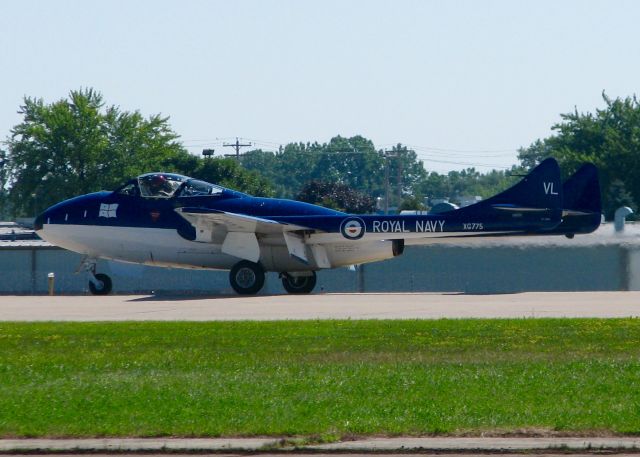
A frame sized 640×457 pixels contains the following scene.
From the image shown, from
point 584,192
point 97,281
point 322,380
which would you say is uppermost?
point 584,192

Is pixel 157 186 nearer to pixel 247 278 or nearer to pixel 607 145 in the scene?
pixel 247 278

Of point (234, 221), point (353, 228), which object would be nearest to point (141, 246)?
point (234, 221)

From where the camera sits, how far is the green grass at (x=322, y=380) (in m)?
11.2

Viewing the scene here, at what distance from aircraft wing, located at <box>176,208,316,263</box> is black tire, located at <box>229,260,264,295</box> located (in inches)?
10.7

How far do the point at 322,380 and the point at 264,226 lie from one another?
18.6 metres

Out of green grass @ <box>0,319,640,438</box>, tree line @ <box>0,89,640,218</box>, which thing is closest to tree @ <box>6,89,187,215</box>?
tree line @ <box>0,89,640,218</box>

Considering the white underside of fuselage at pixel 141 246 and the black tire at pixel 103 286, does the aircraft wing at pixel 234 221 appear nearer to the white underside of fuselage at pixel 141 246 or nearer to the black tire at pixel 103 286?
the white underside of fuselage at pixel 141 246

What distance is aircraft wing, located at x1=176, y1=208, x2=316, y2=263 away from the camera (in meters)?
31.8

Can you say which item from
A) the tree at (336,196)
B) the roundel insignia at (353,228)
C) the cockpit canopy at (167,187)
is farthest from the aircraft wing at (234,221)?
the tree at (336,196)

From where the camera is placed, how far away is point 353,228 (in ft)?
103

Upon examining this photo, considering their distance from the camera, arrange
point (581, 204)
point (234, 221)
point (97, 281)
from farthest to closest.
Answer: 1. point (97, 281)
2. point (581, 204)
3. point (234, 221)

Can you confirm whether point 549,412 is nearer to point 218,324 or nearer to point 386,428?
point 386,428

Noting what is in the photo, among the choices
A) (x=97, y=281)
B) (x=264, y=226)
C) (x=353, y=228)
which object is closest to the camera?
(x=353, y=228)

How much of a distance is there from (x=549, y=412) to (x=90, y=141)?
7822cm
